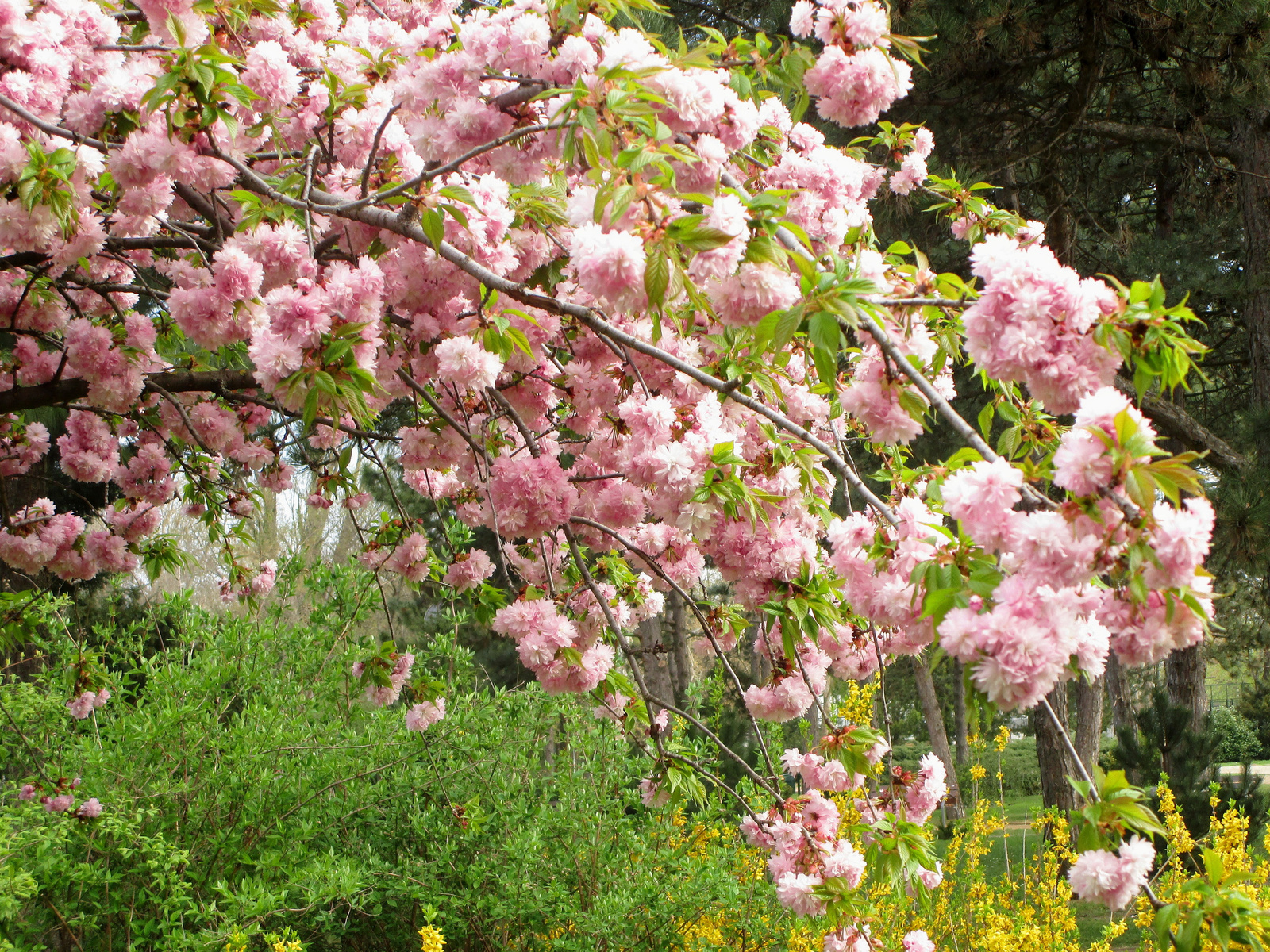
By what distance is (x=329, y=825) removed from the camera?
405 cm

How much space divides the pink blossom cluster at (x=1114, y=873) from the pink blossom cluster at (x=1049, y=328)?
679 mm

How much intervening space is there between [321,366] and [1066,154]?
8375 mm

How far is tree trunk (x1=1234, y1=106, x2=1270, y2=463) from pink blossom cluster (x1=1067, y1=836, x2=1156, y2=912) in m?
7.05

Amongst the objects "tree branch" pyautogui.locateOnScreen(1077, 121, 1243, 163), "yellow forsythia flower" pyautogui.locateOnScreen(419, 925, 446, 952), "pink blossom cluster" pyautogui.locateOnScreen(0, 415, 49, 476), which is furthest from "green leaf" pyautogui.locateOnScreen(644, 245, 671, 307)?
"tree branch" pyautogui.locateOnScreen(1077, 121, 1243, 163)

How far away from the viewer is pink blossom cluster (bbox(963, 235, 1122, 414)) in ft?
4.53

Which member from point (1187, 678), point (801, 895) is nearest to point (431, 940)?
point (801, 895)

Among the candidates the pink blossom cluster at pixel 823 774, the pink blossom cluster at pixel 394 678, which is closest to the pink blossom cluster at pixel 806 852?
the pink blossom cluster at pixel 823 774

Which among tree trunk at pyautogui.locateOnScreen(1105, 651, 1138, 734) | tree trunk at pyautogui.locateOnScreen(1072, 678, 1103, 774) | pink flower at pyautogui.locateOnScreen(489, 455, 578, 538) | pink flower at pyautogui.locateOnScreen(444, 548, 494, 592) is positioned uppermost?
pink flower at pyautogui.locateOnScreen(489, 455, 578, 538)

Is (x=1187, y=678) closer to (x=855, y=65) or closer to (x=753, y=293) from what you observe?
(x=855, y=65)

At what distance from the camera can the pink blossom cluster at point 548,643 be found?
2.51 m

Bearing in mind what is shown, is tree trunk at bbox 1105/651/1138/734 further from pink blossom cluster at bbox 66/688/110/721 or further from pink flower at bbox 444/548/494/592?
pink blossom cluster at bbox 66/688/110/721

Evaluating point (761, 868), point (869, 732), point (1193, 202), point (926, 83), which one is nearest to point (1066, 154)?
point (1193, 202)

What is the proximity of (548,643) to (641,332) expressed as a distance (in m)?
0.98

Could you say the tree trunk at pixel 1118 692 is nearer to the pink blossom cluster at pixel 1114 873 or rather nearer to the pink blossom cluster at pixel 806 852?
the pink blossom cluster at pixel 806 852
